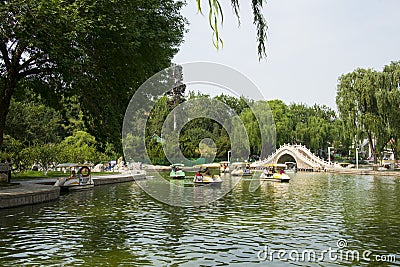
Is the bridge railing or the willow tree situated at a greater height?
the willow tree

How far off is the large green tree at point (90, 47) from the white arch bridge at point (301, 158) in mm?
34075

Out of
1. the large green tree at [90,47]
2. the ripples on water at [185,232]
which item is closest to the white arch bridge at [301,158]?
the large green tree at [90,47]

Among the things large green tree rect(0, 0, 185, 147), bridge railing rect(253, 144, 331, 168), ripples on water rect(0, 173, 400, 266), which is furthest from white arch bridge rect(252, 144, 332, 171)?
ripples on water rect(0, 173, 400, 266)

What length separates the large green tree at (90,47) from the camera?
1403 centimetres

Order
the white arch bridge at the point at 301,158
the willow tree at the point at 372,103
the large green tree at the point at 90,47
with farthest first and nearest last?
the white arch bridge at the point at 301,158 < the willow tree at the point at 372,103 < the large green tree at the point at 90,47

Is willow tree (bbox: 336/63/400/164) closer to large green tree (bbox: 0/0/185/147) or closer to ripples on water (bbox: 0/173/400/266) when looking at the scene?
A: ripples on water (bbox: 0/173/400/266)

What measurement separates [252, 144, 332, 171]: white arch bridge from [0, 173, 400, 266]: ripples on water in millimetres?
34588

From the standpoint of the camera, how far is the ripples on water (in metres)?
8.52

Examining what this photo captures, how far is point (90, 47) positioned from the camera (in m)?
16.7

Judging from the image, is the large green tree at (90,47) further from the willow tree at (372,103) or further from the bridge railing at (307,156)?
the bridge railing at (307,156)

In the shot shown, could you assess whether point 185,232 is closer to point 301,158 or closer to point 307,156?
point 301,158

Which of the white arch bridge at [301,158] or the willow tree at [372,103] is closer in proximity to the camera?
the willow tree at [372,103]

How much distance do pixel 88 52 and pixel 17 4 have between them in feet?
11.1

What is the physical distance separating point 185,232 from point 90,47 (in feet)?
29.0
